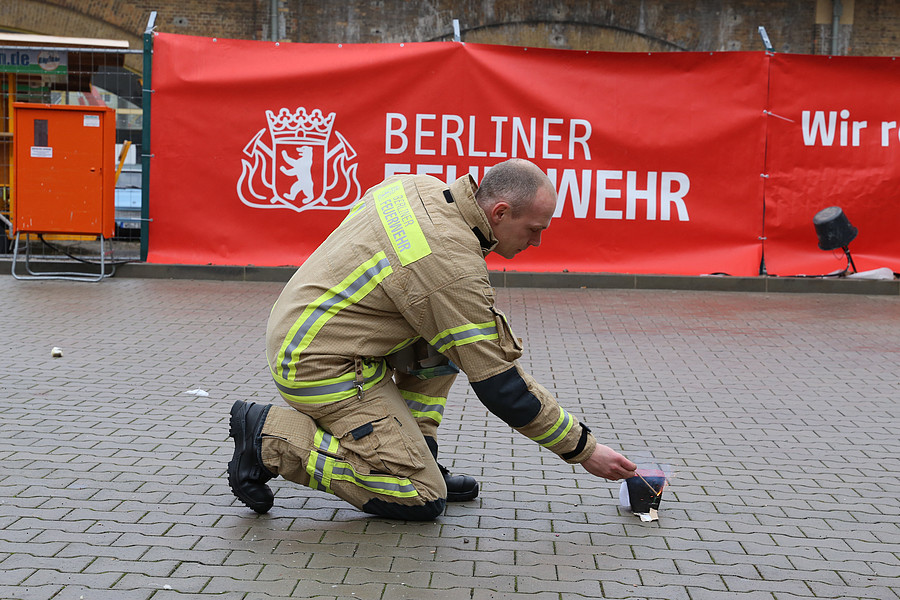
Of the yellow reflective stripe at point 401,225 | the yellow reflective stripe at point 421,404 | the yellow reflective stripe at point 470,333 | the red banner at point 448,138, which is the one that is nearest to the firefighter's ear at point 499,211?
the yellow reflective stripe at point 401,225

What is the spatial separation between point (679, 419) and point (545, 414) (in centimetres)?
227

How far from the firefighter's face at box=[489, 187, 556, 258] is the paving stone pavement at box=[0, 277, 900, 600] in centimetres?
109

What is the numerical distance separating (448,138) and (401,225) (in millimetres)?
7546

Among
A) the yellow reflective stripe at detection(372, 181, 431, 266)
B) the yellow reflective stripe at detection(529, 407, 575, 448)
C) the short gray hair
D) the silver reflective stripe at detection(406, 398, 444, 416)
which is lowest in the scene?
the silver reflective stripe at detection(406, 398, 444, 416)

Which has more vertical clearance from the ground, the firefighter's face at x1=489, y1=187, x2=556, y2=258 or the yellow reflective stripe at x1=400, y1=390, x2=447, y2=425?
the firefighter's face at x1=489, y1=187, x2=556, y2=258

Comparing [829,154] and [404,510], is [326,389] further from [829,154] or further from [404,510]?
[829,154]

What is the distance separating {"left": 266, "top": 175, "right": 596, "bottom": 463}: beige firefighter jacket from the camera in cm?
355

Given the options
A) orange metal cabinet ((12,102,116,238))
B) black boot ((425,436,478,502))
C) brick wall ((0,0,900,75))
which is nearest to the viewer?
black boot ((425,436,478,502))

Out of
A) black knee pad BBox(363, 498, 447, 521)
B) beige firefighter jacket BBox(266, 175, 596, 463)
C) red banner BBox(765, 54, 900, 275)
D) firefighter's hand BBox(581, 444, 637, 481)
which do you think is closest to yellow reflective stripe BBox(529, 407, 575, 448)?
beige firefighter jacket BBox(266, 175, 596, 463)

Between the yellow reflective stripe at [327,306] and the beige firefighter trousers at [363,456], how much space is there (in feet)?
0.68

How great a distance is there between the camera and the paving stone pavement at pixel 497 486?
11.0 ft

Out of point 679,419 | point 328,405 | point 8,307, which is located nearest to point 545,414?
point 328,405

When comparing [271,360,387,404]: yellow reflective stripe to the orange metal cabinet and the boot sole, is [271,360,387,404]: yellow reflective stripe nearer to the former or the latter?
the boot sole

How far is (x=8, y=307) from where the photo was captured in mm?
8836
